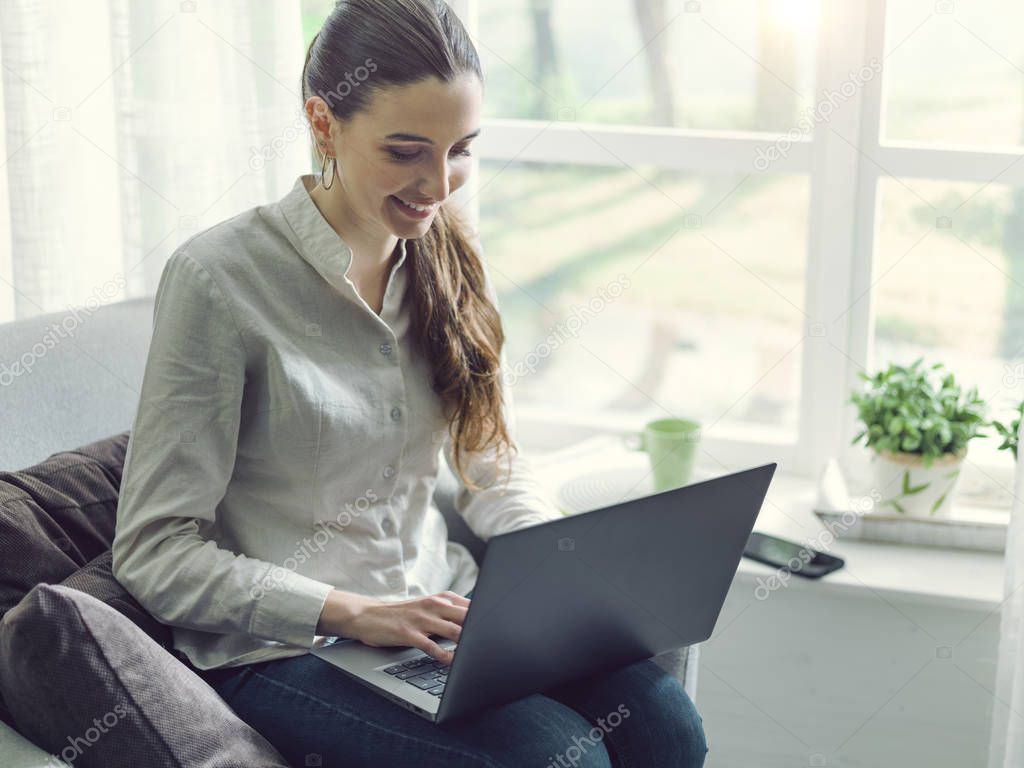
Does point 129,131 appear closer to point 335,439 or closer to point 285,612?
point 335,439

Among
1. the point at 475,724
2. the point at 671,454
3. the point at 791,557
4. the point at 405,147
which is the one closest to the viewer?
the point at 475,724

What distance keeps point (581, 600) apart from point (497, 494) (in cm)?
45

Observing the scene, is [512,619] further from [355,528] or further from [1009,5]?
[1009,5]

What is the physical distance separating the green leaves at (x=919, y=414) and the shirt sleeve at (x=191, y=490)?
1.00 metres

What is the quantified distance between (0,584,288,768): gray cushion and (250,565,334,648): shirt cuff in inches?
7.4

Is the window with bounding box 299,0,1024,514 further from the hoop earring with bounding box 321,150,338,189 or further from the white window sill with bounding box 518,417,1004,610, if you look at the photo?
the hoop earring with bounding box 321,150,338,189

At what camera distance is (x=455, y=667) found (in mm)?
1053

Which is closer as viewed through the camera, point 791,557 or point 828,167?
point 791,557

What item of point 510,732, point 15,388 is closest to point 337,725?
point 510,732

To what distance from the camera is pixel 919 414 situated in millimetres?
1839

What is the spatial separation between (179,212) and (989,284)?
1340mm

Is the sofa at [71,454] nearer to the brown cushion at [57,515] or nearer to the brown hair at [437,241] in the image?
the brown cushion at [57,515]

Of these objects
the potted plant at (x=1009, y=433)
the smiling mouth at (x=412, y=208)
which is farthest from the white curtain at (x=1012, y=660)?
the smiling mouth at (x=412, y=208)

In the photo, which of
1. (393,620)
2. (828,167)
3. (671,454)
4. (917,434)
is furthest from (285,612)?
(828,167)
